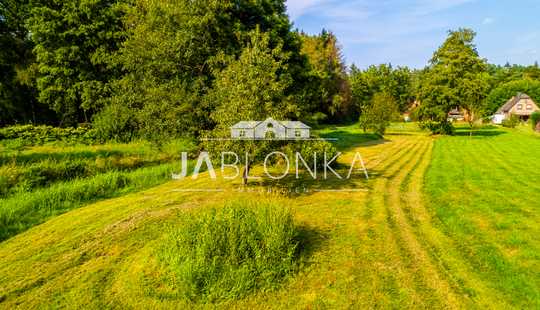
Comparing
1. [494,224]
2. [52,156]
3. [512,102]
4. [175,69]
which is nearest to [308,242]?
[494,224]

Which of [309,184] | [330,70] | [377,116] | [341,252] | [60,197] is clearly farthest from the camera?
[330,70]

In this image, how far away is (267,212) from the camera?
20.6ft

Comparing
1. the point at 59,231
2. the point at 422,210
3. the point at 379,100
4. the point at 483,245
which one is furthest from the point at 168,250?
the point at 379,100

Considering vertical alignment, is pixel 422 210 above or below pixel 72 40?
below

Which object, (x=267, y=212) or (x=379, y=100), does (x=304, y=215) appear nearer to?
(x=267, y=212)

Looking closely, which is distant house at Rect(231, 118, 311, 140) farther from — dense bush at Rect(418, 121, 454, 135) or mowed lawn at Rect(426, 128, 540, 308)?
dense bush at Rect(418, 121, 454, 135)

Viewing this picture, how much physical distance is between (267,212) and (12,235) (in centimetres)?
656

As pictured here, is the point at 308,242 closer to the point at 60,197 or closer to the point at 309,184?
the point at 309,184

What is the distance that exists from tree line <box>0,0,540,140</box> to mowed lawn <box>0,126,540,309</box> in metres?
3.59

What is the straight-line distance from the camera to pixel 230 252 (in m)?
5.45

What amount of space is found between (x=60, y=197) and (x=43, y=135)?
16.4m

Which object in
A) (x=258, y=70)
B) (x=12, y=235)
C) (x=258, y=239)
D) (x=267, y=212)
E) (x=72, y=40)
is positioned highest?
(x=72, y=40)

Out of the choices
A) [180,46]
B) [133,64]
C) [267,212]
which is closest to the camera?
[267,212]

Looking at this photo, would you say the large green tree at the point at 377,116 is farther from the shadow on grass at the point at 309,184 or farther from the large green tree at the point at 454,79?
the shadow on grass at the point at 309,184
